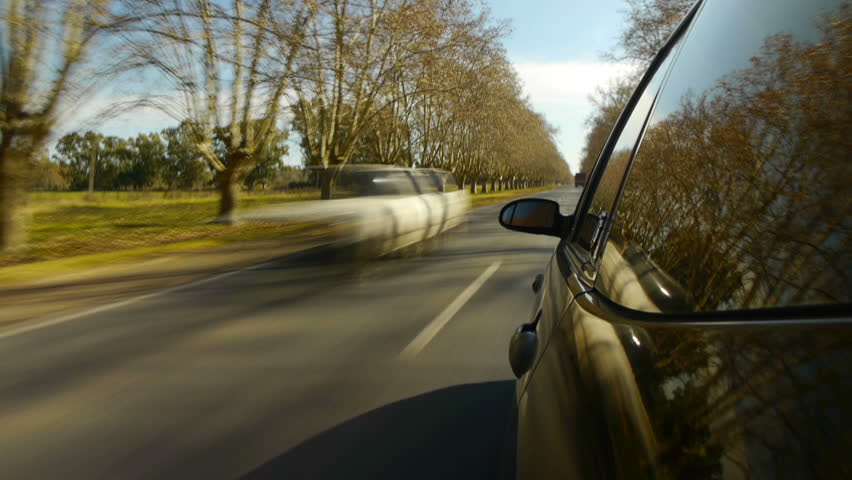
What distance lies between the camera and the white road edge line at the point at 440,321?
17.0 feet

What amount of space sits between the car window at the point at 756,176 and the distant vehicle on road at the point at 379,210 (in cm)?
972

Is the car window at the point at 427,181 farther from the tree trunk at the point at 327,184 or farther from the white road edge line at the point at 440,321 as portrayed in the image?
the white road edge line at the point at 440,321

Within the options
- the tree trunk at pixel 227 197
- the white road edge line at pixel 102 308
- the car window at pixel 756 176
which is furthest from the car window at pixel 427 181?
the car window at pixel 756 176

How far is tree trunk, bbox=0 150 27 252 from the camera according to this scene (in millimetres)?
12797

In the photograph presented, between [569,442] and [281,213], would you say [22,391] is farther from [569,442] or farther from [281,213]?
[281,213]

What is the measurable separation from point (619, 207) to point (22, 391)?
14.2 feet

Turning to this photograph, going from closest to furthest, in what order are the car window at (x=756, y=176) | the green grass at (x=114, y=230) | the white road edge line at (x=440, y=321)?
the car window at (x=756, y=176), the white road edge line at (x=440, y=321), the green grass at (x=114, y=230)

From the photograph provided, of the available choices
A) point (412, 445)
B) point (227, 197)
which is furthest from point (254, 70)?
point (412, 445)

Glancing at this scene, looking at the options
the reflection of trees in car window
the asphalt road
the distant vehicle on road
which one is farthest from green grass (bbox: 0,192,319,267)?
the reflection of trees in car window

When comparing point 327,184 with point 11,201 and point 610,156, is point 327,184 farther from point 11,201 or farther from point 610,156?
point 610,156

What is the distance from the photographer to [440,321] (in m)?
6.24

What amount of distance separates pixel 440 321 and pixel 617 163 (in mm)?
4119

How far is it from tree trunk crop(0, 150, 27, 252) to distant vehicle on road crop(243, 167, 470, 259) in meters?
5.53

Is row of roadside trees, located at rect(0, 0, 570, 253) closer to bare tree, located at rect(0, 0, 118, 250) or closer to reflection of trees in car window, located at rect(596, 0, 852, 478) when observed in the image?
bare tree, located at rect(0, 0, 118, 250)
